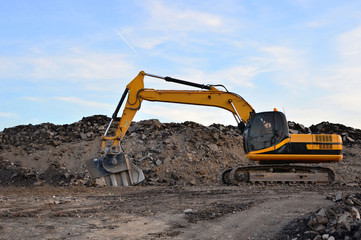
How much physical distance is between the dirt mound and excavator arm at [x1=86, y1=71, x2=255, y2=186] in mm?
2142

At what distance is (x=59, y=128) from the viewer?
909 inches

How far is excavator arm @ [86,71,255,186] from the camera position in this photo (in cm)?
1360

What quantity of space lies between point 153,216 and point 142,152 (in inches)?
457

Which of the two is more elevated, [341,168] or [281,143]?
[281,143]

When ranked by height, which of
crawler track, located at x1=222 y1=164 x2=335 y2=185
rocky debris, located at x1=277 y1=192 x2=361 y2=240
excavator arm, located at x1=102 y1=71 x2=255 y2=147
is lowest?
rocky debris, located at x1=277 y1=192 x2=361 y2=240

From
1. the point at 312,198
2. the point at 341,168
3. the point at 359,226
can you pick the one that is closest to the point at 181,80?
the point at 312,198

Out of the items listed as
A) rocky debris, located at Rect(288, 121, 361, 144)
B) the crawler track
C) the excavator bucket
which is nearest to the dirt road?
the excavator bucket

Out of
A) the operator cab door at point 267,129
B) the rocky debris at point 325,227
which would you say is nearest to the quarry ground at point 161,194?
the rocky debris at point 325,227

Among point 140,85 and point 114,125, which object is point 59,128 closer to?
point 114,125

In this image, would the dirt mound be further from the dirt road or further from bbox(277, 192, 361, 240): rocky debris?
bbox(277, 192, 361, 240): rocky debris

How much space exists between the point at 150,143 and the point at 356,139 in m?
13.6

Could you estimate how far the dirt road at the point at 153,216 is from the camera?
6648mm

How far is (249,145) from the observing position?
13984 millimetres

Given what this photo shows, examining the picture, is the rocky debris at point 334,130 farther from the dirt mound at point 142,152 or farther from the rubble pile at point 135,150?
the rubble pile at point 135,150
